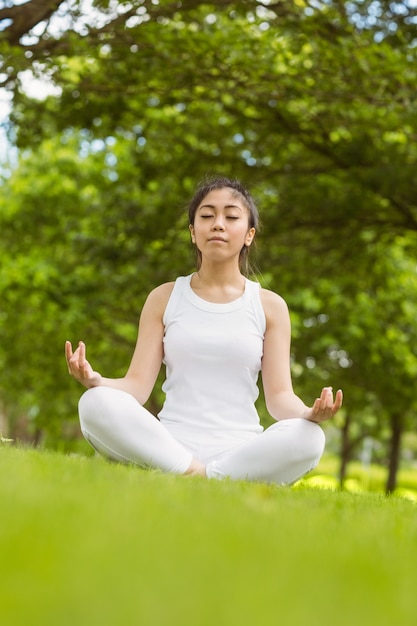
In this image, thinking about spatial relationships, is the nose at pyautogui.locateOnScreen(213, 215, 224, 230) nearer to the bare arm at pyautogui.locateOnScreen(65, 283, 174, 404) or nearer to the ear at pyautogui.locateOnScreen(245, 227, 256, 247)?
the ear at pyautogui.locateOnScreen(245, 227, 256, 247)

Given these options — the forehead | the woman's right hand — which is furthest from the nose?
the woman's right hand

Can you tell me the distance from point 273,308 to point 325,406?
129cm

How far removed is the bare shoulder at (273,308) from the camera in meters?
5.82

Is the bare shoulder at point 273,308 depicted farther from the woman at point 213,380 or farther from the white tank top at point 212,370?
the white tank top at point 212,370

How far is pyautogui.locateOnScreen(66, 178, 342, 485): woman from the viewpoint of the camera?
4.98 meters

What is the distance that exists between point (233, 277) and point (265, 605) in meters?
4.37

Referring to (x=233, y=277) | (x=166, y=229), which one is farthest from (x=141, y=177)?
(x=233, y=277)

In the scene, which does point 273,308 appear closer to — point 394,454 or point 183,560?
point 183,560

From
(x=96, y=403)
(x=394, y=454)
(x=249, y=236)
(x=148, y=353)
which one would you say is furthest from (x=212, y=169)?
(x=394, y=454)

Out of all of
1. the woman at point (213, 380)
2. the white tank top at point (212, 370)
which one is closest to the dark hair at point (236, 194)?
the woman at point (213, 380)

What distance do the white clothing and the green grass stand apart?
1777mm

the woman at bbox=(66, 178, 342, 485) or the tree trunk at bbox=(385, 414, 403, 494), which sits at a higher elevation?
the woman at bbox=(66, 178, 342, 485)

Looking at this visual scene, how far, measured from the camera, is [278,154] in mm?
13203

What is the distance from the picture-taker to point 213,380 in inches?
218
